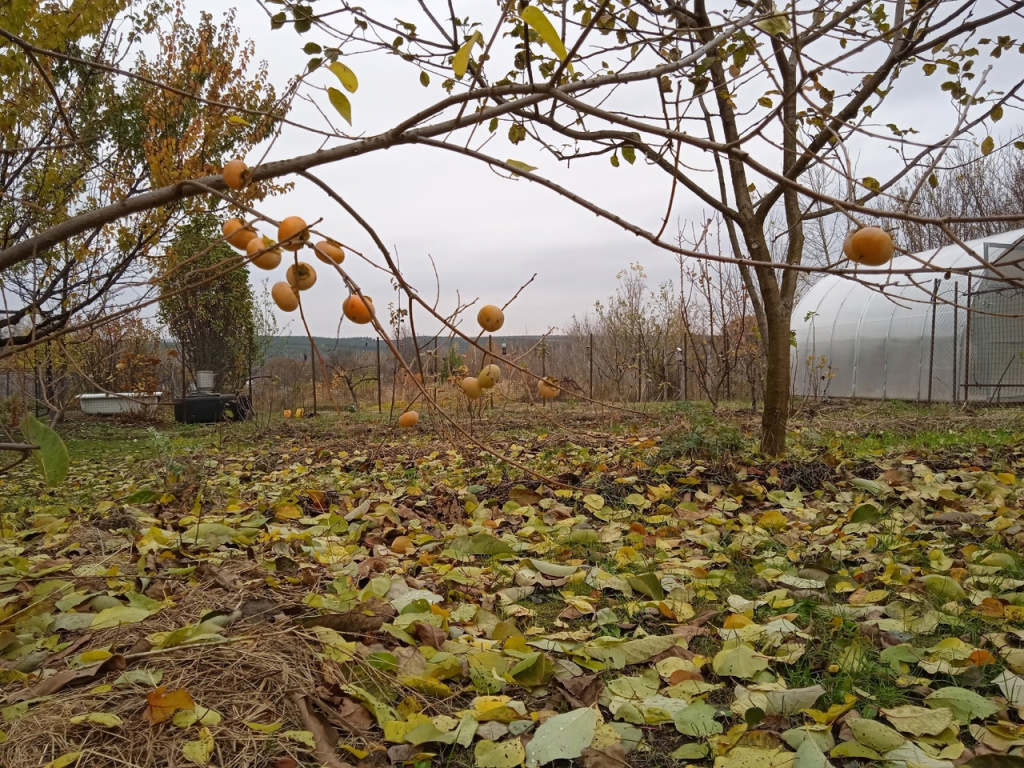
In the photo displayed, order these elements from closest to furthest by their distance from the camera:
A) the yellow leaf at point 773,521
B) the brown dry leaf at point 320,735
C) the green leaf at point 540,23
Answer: the green leaf at point 540,23
the brown dry leaf at point 320,735
the yellow leaf at point 773,521

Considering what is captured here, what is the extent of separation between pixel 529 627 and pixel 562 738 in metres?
0.55

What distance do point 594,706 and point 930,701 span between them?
0.63 meters

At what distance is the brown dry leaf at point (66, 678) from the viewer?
3.90 ft

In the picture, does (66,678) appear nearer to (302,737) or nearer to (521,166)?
(302,737)

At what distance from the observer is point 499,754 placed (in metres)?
1.13

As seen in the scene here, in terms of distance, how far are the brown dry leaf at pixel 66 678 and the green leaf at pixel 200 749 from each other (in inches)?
11.2

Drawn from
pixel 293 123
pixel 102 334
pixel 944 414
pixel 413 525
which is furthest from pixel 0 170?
pixel 944 414

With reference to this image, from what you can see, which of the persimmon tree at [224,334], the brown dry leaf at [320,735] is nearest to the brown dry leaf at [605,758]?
the brown dry leaf at [320,735]

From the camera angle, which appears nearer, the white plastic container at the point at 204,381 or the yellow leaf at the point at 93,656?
the yellow leaf at the point at 93,656

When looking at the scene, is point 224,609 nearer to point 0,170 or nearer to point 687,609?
point 687,609

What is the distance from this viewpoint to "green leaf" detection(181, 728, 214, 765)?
105 cm

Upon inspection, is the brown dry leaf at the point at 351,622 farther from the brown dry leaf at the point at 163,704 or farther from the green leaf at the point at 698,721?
the green leaf at the point at 698,721

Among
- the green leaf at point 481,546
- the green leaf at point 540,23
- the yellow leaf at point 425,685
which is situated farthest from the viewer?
the green leaf at point 481,546

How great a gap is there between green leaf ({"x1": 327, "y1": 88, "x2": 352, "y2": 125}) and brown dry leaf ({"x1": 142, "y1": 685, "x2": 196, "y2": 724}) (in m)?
0.98
